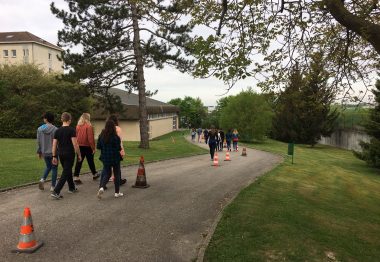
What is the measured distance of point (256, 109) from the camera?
1745 inches

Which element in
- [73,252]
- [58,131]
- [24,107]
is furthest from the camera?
[24,107]

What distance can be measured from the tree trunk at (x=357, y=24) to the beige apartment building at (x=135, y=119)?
20707 millimetres

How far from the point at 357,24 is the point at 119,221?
6168 millimetres

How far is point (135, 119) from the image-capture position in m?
40.6

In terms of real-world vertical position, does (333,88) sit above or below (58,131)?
above

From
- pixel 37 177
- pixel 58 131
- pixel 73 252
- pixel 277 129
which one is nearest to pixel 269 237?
pixel 73 252

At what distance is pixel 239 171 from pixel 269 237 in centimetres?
859

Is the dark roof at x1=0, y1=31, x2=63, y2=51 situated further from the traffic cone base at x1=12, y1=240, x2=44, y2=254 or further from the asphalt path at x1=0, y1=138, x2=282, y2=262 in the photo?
the traffic cone base at x1=12, y1=240, x2=44, y2=254

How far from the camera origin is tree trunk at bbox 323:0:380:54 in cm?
697

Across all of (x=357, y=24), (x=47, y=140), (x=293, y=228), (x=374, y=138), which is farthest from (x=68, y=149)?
(x=374, y=138)

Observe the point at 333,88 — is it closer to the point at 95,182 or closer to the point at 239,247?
the point at 239,247

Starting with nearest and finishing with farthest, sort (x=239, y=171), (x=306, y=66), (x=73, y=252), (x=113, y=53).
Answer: (x=73, y=252), (x=306, y=66), (x=239, y=171), (x=113, y=53)

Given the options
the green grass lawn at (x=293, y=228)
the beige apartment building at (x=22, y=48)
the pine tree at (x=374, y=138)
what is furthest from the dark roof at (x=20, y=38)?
the green grass lawn at (x=293, y=228)

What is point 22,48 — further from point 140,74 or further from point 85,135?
point 85,135
